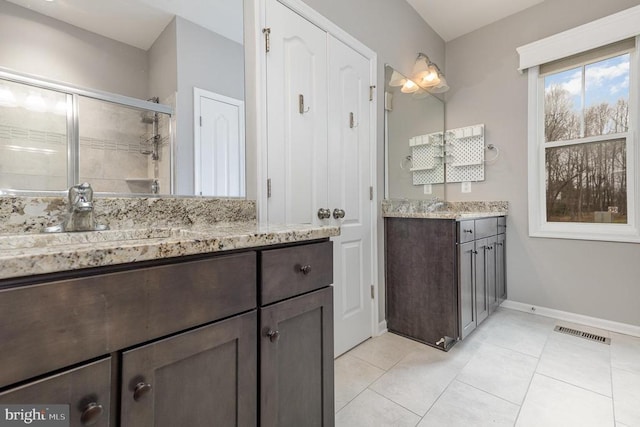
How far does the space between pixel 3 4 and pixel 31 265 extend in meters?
0.98

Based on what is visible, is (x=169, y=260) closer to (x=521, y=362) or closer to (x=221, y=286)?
(x=221, y=286)

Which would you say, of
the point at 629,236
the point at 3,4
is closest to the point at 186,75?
the point at 3,4

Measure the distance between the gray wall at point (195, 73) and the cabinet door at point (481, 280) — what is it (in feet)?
6.43

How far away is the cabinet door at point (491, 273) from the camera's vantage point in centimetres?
233

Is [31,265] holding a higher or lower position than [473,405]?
higher

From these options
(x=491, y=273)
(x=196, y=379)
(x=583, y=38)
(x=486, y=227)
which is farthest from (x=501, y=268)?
(x=196, y=379)

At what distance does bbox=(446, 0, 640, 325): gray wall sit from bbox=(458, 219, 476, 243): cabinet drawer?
100 cm

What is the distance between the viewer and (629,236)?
2.19 metres

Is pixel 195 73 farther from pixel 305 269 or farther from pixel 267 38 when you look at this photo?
pixel 305 269

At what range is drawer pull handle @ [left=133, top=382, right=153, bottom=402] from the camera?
22.8 inches

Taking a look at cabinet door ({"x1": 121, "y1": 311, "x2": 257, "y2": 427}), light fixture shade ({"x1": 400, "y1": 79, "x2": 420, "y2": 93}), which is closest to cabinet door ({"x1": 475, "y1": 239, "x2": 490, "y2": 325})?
light fixture shade ({"x1": 400, "y1": 79, "x2": 420, "y2": 93})

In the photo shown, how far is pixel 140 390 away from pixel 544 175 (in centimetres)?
321

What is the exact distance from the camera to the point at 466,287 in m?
1.96

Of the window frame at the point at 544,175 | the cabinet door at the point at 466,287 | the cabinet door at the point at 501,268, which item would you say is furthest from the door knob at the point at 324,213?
the window frame at the point at 544,175
